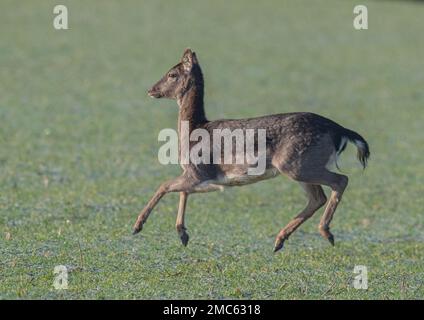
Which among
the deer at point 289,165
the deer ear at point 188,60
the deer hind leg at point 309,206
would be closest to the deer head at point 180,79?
the deer ear at point 188,60

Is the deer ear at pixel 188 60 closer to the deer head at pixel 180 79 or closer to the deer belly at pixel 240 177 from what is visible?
the deer head at pixel 180 79

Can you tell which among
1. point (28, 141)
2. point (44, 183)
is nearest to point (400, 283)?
point (44, 183)

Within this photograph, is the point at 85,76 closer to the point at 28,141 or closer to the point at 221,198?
the point at 28,141

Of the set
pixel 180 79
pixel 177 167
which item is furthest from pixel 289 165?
pixel 177 167

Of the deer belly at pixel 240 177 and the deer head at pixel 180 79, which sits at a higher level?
the deer head at pixel 180 79

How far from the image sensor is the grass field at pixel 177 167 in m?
8.62

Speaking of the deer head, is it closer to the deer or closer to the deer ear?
the deer ear

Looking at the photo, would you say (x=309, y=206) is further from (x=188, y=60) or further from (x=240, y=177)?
(x=188, y=60)

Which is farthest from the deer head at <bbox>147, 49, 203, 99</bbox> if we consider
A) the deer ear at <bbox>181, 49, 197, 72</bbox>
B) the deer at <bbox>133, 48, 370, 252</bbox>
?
the deer at <bbox>133, 48, 370, 252</bbox>

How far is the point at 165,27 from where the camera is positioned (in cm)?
2391

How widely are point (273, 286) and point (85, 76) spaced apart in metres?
12.1

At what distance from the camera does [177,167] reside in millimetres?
13984

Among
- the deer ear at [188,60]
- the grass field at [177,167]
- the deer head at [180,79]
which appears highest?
the deer ear at [188,60]

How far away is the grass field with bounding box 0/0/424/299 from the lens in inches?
339
